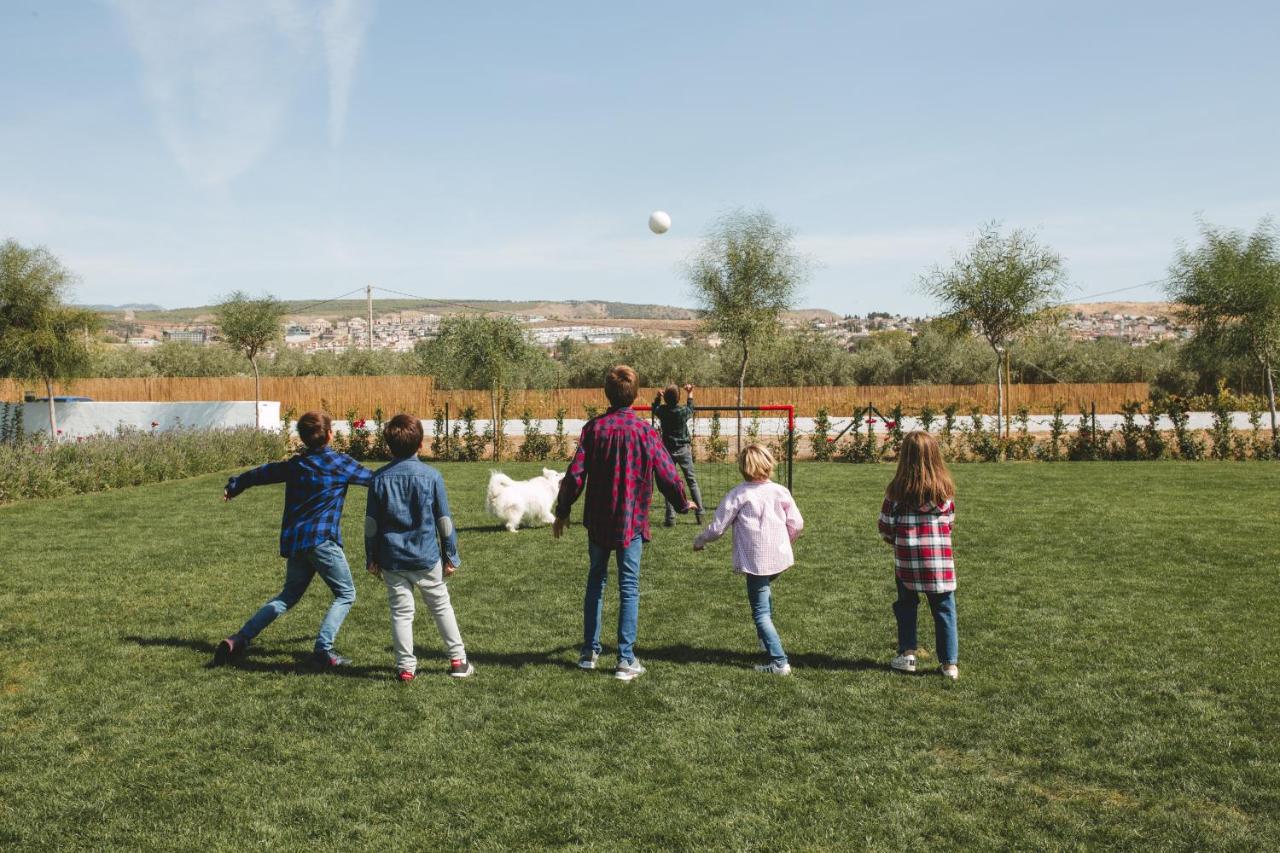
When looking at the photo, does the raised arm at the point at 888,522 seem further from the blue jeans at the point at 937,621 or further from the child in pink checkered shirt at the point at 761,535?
the child in pink checkered shirt at the point at 761,535

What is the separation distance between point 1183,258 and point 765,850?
24.1 metres

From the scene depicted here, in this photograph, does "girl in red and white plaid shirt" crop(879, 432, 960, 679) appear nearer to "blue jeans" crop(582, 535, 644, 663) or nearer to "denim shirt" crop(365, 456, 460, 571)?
"blue jeans" crop(582, 535, 644, 663)

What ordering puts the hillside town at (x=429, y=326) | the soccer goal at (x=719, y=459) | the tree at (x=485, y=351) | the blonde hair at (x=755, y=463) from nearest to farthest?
the blonde hair at (x=755, y=463) → the soccer goal at (x=719, y=459) → the tree at (x=485, y=351) → the hillside town at (x=429, y=326)

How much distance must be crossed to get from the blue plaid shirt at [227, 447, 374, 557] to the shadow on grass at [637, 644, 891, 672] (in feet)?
7.43

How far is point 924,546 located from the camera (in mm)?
5383

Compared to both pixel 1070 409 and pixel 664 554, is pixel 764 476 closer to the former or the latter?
pixel 664 554

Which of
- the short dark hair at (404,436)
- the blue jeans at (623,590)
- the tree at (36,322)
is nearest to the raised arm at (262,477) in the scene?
the short dark hair at (404,436)

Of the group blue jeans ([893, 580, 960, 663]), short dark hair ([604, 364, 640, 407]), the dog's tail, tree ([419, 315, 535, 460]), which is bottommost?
blue jeans ([893, 580, 960, 663])

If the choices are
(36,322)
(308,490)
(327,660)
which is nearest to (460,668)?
(327,660)

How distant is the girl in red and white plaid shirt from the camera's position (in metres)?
5.36

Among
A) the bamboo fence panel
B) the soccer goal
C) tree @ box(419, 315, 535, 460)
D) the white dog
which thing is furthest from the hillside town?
the white dog

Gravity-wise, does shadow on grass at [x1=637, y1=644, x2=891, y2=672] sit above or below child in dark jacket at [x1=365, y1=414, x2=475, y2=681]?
below

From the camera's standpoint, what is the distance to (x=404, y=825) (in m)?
3.72

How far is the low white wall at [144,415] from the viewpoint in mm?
25641
